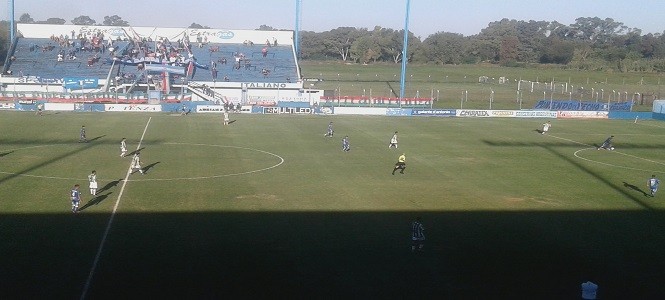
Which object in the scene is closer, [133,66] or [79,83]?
[79,83]

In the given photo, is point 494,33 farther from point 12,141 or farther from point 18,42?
point 12,141

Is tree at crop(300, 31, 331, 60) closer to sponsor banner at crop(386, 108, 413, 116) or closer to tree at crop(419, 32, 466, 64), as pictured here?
tree at crop(419, 32, 466, 64)

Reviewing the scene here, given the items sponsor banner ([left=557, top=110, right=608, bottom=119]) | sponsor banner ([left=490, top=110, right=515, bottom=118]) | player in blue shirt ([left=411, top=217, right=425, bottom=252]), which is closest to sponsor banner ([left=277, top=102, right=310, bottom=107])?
sponsor banner ([left=490, top=110, right=515, bottom=118])

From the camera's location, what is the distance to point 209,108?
65.1m

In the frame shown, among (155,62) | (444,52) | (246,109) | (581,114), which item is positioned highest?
(444,52)

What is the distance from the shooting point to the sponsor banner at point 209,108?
213 ft

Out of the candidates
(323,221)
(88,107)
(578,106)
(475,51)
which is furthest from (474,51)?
(323,221)

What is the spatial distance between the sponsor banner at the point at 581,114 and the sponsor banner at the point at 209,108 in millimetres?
35355

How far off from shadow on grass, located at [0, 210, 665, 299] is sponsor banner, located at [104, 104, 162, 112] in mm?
44341

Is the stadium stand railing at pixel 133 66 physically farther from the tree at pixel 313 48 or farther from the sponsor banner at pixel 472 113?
the tree at pixel 313 48

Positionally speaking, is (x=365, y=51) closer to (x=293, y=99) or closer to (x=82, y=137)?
(x=293, y=99)

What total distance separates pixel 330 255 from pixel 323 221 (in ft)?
12.3

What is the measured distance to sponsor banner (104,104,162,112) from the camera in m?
64.2

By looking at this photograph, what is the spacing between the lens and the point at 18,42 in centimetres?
8394
